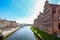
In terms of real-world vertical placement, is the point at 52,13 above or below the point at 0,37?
above

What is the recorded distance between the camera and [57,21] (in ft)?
101

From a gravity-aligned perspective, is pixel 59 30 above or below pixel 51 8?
below

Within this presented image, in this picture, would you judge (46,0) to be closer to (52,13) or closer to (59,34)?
(52,13)

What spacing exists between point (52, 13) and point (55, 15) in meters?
2.38

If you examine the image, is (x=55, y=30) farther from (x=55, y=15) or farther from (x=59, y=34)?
(x=55, y=15)

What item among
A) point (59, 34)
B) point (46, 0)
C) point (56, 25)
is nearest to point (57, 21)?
point (56, 25)

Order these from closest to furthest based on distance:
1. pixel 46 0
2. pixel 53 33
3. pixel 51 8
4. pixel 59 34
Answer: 1. pixel 59 34
2. pixel 53 33
3. pixel 51 8
4. pixel 46 0

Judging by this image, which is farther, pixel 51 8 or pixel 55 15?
pixel 51 8

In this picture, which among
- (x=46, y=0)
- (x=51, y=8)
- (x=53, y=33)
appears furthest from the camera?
(x=46, y=0)

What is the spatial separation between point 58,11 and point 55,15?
148cm

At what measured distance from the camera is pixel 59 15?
30.4m

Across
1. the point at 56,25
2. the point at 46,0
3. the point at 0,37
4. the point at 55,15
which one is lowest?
the point at 0,37

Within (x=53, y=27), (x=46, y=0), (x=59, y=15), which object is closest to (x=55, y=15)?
(x=59, y=15)

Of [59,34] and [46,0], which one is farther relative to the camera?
[46,0]
